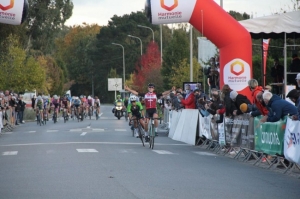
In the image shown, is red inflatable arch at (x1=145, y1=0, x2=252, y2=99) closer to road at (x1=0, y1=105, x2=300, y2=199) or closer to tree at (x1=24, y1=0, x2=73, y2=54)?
road at (x1=0, y1=105, x2=300, y2=199)

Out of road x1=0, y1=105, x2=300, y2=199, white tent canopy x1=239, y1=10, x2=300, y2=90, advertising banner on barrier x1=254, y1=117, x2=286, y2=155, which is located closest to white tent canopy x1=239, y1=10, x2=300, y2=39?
white tent canopy x1=239, y1=10, x2=300, y2=90

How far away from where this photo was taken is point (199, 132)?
26703 mm

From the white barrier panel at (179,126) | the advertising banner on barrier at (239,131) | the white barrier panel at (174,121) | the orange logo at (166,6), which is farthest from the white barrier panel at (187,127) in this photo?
the advertising banner on barrier at (239,131)

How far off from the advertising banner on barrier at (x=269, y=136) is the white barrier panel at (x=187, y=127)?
8.16 m

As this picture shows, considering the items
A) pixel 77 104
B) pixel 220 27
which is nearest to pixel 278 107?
pixel 220 27

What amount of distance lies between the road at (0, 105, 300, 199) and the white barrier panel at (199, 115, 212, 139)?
76.6 inches

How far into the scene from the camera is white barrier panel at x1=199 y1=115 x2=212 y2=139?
24859mm

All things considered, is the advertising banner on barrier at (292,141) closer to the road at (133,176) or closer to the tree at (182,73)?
the road at (133,176)

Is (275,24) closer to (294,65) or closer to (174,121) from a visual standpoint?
(294,65)

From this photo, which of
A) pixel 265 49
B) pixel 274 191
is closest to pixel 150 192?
pixel 274 191

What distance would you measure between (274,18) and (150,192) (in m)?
14.3

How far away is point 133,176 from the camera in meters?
14.9

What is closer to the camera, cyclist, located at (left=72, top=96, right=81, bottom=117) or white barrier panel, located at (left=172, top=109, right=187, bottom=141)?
white barrier panel, located at (left=172, top=109, right=187, bottom=141)

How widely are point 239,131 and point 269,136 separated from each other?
292 cm
